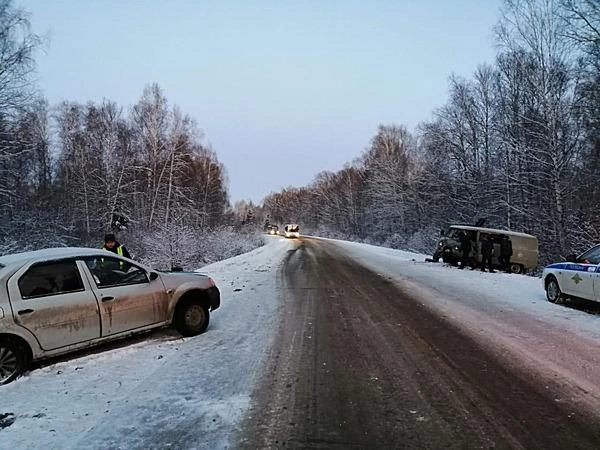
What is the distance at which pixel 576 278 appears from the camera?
9.76 m

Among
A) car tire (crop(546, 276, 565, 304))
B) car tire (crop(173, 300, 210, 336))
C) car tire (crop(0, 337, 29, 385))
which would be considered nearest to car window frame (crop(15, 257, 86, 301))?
car tire (crop(0, 337, 29, 385))

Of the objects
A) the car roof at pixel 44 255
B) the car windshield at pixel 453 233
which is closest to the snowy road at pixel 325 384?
the car roof at pixel 44 255

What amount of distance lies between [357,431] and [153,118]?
38.4 meters

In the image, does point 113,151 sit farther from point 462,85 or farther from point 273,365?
point 273,365

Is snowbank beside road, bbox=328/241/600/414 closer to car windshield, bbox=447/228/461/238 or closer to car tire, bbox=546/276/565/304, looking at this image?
car tire, bbox=546/276/565/304

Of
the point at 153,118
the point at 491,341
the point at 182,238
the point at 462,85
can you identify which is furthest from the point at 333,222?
the point at 491,341

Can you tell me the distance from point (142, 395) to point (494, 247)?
1963 centimetres

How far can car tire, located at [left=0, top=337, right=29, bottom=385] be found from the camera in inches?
202

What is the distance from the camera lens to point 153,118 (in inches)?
1510

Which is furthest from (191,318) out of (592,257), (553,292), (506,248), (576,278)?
(506,248)

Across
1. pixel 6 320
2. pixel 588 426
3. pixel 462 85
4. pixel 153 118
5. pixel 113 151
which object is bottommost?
pixel 588 426

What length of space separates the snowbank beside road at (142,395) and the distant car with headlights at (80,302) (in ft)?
0.93

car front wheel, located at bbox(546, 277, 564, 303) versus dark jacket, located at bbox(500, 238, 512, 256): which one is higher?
dark jacket, located at bbox(500, 238, 512, 256)

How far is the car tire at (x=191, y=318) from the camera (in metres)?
7.21
